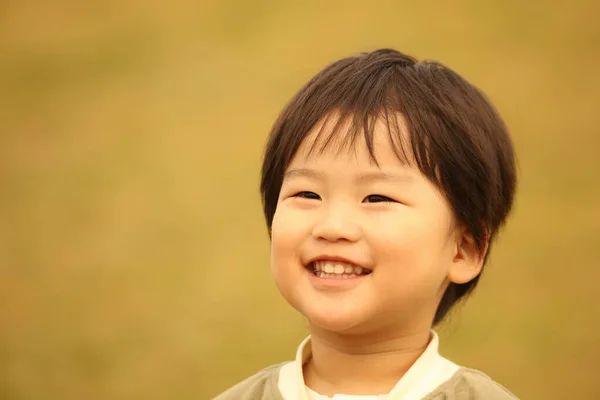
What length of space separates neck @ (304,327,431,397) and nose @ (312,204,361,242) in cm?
20

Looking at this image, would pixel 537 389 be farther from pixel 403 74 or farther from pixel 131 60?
pixel 131 60

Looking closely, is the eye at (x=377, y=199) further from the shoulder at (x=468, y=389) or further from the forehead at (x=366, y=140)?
the shoulder at (x=468, y=389)

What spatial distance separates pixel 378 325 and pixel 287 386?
0.77 feet

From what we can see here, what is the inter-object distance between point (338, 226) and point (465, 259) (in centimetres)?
29

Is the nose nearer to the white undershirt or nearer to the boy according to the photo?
the boy

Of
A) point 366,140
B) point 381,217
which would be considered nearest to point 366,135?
point 366,140

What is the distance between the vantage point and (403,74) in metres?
1.48

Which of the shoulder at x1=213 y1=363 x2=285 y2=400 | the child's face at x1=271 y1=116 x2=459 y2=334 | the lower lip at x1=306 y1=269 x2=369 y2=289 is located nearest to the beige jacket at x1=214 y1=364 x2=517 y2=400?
the shoulder at x1=213 y1=363 x2=285 y2=400

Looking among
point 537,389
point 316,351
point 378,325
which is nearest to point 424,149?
point 378,325

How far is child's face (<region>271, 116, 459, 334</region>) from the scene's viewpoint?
4.39 feet

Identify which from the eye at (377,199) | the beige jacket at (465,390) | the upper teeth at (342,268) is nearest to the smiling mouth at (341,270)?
the upper teeth at (342,268)

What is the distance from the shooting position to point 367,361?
143 centimetres

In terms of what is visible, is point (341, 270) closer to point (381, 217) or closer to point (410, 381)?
point (381, 217)

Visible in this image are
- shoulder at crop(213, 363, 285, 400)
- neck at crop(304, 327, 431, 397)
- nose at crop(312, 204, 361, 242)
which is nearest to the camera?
nose at crop(312, 204, 361, 242)
